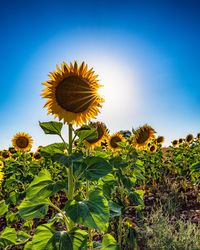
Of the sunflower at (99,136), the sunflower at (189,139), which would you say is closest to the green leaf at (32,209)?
the sunflower at (99,136)

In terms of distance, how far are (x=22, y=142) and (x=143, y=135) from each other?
3397 mm

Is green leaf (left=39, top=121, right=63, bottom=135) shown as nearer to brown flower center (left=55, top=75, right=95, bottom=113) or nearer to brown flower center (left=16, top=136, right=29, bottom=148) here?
brown flower center (left=55, top=75, right=95, bottom=113)

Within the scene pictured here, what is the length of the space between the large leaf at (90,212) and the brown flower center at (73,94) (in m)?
0.68

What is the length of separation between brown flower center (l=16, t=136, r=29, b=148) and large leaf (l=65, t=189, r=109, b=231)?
567 centimetres

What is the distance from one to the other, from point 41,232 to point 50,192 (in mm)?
250

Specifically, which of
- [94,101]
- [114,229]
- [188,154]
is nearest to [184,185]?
[188,154]

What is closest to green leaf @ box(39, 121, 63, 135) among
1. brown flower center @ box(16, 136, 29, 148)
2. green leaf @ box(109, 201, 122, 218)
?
green leaf @ box(109, 201, 122, 218)

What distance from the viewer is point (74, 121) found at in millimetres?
2537

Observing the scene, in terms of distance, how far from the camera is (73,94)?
2.47 metres

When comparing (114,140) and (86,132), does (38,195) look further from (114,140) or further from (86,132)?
(114,140)

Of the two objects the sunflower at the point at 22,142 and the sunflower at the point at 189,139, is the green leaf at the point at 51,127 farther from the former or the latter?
the sunflower at the point at 189,139

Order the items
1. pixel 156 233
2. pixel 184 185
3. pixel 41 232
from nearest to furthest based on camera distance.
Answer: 1. pixel 41 232
2. pixel 156 233
3. pixel 184 185

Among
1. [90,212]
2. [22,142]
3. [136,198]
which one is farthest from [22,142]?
[90,212]

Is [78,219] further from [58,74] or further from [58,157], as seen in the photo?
[58,74]
